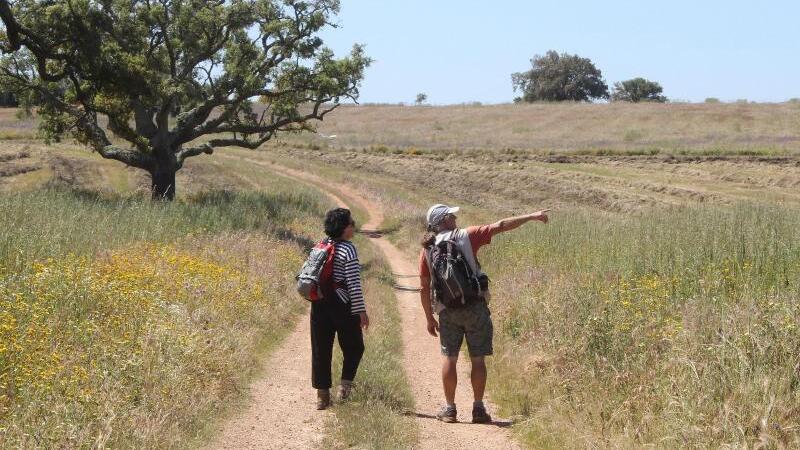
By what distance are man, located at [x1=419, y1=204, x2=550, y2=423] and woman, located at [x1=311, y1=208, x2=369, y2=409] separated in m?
0.74

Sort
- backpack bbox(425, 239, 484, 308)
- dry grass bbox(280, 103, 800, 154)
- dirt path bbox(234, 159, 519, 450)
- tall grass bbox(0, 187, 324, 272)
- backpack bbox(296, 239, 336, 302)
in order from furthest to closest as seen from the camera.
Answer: dry grass bbox(280, 103, 800, 154), tall grass bbox(0, 187, 324, 272), backpack bbox(296, 239, 336, 302), backpack bbox(425, 239, 484, 308), dirt path bbox(234, 159, 519, 450)

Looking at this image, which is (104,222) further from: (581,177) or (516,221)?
(581,177)

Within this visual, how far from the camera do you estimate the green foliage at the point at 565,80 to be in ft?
429

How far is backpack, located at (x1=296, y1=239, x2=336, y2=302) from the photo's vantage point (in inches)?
336

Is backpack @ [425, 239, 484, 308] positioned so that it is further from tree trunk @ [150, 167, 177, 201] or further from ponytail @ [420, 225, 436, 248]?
tree trunk @ [150, 167, 177, 201]

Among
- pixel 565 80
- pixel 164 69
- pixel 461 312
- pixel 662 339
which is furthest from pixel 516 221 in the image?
pixel 565 80

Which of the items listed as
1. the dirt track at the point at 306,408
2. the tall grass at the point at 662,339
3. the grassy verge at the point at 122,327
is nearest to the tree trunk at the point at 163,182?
the grassy verge at the point at 122,327

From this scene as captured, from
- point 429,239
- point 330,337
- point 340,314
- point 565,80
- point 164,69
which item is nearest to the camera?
point 429,239

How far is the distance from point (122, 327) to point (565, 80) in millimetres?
127794

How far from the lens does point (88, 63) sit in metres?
25.7

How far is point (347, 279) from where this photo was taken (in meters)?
8.67

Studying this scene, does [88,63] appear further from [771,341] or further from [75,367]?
[771,341]

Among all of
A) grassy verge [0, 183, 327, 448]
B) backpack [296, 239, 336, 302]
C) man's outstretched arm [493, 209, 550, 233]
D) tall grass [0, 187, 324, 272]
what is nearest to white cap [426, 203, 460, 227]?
man's outstretched arm [493, 209, 550, 233]

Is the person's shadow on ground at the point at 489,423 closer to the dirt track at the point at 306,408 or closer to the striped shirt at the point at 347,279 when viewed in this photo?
the dirt track at the point at 306,408
